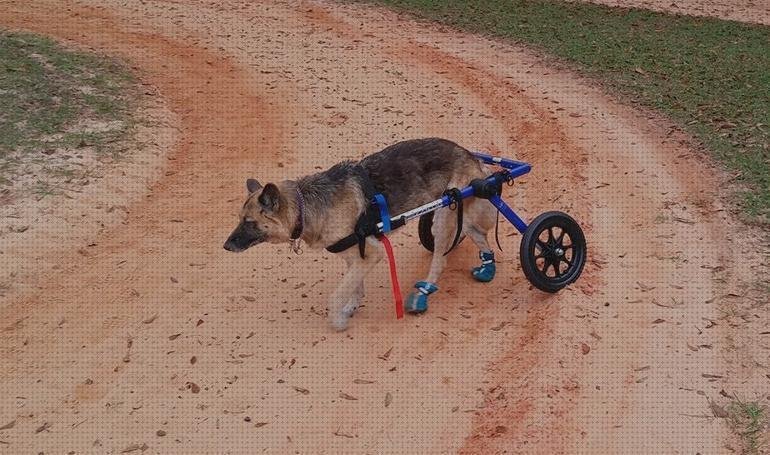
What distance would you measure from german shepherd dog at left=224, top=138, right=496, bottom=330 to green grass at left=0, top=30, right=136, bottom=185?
4.97m

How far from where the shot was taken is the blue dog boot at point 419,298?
28.0ft

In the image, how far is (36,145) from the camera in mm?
12086

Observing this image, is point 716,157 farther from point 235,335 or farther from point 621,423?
point 235,335

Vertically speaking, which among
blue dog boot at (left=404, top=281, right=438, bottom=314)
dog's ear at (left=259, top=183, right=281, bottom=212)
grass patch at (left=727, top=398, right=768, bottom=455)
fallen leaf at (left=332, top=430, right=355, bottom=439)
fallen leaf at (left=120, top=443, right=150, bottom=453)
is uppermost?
dog's ear at (left=259, top=183, right=281, bottom=212)

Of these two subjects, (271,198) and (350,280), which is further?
(350,280)

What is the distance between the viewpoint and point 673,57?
16.2 m

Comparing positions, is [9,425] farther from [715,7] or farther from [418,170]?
[715,7]

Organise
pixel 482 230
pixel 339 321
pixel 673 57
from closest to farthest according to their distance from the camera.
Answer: pixel 339 321 < pixel 482 230 < pixel 673 57

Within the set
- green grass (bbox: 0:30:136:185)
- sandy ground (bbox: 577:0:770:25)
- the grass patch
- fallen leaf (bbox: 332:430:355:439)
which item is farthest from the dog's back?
sandy ground (bbox: 577:0:770:25)

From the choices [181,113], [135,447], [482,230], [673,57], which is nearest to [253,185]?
[482,230]

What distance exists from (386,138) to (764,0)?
41.8ft

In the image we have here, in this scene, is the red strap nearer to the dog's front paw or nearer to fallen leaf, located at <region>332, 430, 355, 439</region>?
the dog's front paw

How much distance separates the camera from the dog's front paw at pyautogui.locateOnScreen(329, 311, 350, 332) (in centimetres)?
831

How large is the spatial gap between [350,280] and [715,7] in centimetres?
1541
